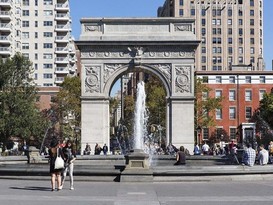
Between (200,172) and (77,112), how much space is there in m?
53.5

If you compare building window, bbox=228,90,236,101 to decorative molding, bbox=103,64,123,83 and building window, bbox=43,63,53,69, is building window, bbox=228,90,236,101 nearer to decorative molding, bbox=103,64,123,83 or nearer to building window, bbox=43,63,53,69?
building window, bbox=43,63,53,69

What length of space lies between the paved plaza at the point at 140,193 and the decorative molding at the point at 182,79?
99.5ft

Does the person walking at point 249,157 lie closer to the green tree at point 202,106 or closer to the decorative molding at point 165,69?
the decorative molding at point 165,69

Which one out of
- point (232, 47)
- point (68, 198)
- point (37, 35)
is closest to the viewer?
point (68, 198)

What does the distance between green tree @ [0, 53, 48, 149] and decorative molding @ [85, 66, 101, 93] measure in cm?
986

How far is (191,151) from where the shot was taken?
Result: 2186 inches

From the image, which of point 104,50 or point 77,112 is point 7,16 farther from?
point 104,50

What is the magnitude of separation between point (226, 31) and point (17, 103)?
292 ft

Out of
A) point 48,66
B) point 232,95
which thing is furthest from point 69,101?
point 48,66

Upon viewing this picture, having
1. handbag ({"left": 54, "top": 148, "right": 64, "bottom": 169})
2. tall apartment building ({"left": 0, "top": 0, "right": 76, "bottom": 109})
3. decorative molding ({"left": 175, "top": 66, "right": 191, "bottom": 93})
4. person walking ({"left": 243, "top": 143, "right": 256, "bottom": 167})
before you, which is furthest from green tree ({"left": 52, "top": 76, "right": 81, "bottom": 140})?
handbag ({"left": 54, "top": 148, "right": 64, "bottom": 169})

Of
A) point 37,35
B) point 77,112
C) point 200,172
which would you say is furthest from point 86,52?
point 37,35

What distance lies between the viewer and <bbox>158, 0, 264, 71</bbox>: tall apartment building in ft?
472

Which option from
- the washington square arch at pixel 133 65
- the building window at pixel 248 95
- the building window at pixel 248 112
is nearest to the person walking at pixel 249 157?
the washington square arch at pixel 133 65

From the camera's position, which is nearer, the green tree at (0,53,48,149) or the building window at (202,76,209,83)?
the green tree at (0,53,48,149)
